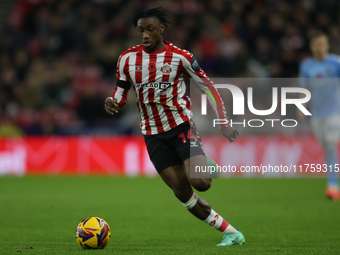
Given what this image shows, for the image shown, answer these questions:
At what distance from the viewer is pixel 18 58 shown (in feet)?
49.0

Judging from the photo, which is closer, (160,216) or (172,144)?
(172,144)

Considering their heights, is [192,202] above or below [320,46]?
below

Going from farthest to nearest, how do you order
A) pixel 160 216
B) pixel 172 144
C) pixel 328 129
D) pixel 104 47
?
pixel 104 47 → pixel 328 129 → pixel 160 216 → pixel 172 144

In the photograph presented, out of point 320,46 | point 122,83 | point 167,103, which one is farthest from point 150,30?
point 320,46

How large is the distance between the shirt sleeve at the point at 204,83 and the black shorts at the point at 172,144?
31 centimetres

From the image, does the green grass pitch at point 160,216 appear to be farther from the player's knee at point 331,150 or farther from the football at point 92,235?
the player's knee at point 331,150

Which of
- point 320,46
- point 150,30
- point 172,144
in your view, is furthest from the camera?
point 320,46

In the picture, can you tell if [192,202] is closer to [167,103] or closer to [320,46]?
[167,103]

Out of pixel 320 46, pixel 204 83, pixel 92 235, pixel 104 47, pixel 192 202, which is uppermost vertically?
pixel 104 47

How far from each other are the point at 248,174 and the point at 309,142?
165 centimetres

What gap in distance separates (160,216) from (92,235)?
2441 mm

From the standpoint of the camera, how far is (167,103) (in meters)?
4.83

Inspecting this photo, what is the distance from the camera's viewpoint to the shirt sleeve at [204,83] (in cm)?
478

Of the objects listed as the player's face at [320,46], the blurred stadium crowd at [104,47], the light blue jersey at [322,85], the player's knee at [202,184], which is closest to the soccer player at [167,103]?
the player's knee at [202,184]
